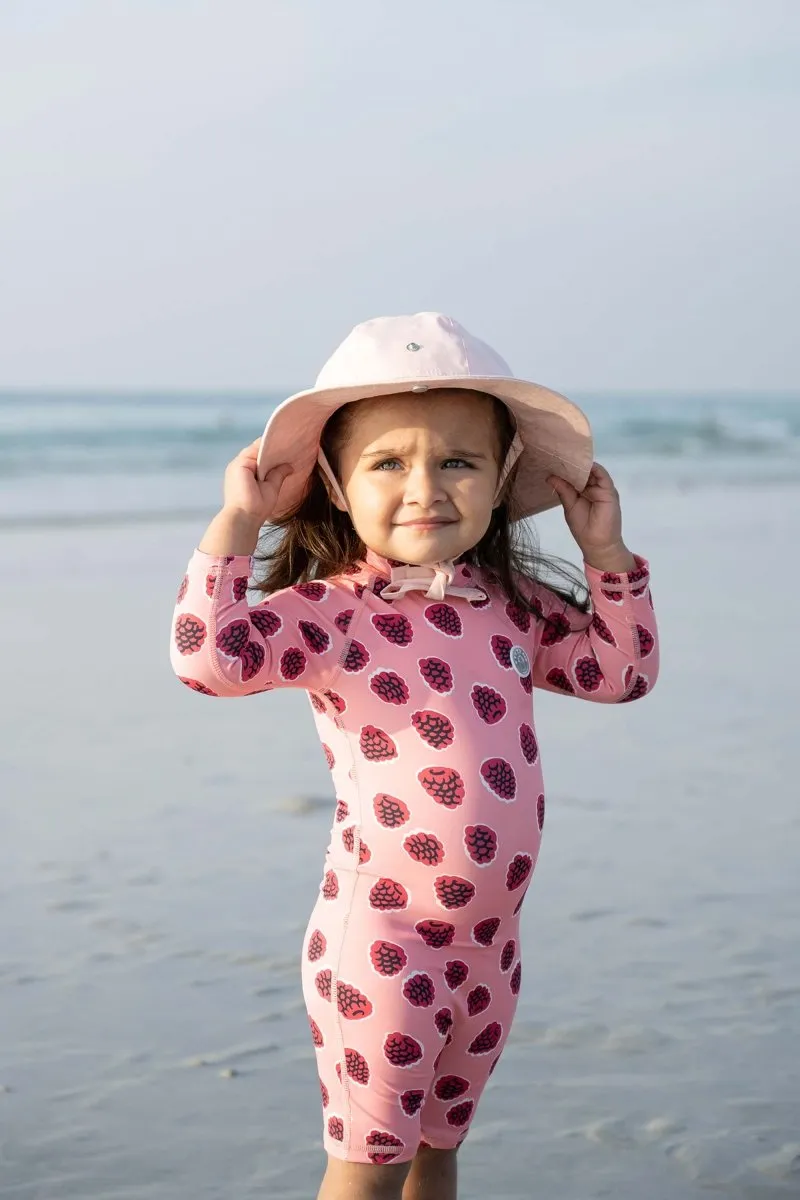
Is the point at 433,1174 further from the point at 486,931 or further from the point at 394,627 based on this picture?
the point at 394,627

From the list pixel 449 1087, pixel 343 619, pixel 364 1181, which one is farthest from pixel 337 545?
pixel 364 1181

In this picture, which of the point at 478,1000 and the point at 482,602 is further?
the point at 482,602

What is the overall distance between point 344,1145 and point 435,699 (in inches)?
27.3

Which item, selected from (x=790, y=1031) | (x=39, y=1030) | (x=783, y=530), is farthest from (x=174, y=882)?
(x=783, y=530)

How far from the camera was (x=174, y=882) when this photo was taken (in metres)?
4.47

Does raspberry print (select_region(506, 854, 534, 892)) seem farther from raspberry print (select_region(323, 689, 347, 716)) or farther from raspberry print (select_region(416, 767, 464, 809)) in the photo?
raspberry print (select_region(323, 689, 347, 716))

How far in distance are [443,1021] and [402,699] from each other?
50cm

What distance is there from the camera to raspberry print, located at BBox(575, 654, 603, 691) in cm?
297

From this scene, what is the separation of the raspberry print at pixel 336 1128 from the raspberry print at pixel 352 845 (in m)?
0.40

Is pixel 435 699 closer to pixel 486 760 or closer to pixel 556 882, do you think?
pixel 486 760

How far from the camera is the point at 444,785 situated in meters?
2.63

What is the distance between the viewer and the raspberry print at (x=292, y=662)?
2.62 metres

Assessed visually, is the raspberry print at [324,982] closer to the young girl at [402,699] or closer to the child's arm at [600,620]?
the young girl at [402,699]

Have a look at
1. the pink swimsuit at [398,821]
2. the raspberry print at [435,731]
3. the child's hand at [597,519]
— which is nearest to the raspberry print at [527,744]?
the pink swimsuit at [398,821]
